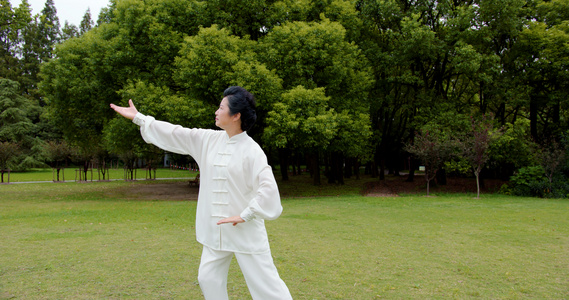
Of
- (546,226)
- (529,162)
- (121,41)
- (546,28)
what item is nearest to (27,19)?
(121,41)

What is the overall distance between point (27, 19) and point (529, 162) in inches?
1087

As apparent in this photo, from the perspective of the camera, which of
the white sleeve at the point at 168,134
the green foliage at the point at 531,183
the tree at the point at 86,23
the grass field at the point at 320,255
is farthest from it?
the tree at the point at 86,23

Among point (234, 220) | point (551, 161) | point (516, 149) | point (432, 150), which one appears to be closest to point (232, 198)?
point (234, 220)

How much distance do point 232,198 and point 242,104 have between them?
799mm

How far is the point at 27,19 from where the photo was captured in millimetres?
18750

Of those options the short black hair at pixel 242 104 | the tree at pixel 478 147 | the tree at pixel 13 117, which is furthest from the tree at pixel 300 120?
the tree at pixel 13 117

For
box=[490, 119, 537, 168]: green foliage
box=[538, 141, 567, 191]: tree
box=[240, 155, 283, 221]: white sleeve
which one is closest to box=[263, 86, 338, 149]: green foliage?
box=[490, 119, 537, 168]: green foliage

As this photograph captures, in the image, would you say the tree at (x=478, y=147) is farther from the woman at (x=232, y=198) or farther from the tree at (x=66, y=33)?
the tree at (x=66, y=33)

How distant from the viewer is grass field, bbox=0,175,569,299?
551cm

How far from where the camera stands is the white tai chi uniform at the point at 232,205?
3.13 meters

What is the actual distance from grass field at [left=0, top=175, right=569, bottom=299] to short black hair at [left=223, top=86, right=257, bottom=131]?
284 cm

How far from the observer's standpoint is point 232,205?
Result: 332 centimetres

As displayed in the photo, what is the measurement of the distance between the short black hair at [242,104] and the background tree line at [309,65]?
43.7 ft

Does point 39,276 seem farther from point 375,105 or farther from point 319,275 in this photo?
point 375,105
